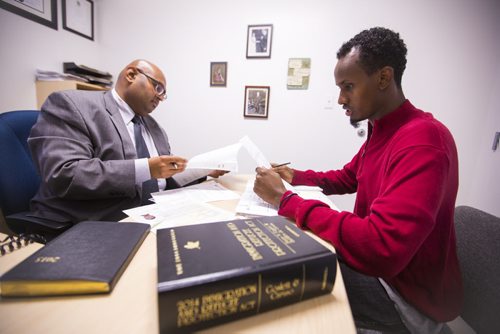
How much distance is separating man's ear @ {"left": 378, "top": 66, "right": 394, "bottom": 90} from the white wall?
1.34 metres

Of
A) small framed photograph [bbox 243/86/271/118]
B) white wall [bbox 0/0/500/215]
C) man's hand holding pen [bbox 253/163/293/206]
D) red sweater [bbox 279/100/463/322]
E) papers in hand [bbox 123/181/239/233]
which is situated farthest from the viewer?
small framed photograph [bbox 243/86/271/118]

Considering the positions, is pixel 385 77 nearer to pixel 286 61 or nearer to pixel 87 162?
pixel 87 162

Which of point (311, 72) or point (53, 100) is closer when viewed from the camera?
point (53, 100)

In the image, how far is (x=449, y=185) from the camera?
59 cm

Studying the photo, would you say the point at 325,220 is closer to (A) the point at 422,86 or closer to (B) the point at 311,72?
(B) the point at 311,72

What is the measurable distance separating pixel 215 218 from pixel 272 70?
1.77 meters

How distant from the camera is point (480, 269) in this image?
62 centimetres

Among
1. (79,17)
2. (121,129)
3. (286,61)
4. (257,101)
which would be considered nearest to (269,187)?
(121,129)

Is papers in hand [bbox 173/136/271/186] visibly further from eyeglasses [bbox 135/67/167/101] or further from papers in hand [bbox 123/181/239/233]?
eyeglasses [bbox 135/67/167/101]

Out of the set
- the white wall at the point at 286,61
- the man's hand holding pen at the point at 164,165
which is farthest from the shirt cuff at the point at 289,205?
the white wall at the point at 286,61

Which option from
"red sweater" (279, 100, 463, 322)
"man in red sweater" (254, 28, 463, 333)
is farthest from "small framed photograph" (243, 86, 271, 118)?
"red sweater" (279, 100, 463, 322)

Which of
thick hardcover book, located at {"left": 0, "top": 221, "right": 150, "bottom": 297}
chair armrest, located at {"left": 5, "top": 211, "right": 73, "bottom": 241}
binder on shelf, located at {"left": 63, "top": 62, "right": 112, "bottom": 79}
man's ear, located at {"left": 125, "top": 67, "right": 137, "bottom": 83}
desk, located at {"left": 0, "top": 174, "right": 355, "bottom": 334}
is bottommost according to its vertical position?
chair armrest, located at {"left": 5, "top": 211, "right": 73, "bottom": 241}

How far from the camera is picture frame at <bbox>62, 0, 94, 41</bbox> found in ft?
6.61

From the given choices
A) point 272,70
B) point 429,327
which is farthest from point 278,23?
point 429,327
